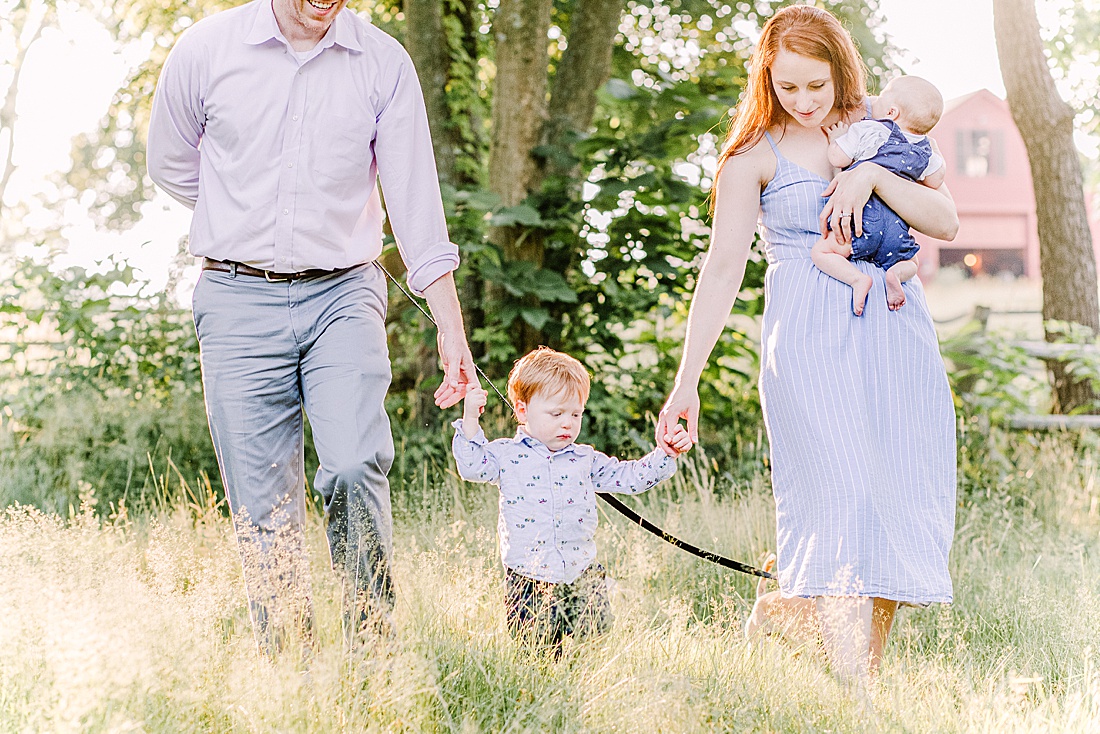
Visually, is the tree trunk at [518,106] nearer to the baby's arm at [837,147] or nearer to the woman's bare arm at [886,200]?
the baby's arm at [837,147]

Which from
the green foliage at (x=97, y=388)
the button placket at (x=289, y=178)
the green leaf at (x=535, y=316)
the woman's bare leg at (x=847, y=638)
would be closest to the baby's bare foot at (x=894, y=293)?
→ the woman's bare leg at (x=847, y=638)

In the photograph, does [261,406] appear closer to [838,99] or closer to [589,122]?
[838,99]

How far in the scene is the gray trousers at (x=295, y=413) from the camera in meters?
2.75

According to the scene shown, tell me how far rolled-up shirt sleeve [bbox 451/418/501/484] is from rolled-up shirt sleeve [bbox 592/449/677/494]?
11.8 inches

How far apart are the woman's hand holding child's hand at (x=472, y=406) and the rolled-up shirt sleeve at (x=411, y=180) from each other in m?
0.34

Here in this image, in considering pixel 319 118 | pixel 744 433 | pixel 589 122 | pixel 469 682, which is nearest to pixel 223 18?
pixel 319 118

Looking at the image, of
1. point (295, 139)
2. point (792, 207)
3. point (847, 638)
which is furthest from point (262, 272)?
point (847, 638)

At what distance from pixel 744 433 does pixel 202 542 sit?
3.49 meters

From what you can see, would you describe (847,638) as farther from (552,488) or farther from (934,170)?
(934,170)

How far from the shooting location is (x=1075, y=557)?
453 cm

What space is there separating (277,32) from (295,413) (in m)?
1.06

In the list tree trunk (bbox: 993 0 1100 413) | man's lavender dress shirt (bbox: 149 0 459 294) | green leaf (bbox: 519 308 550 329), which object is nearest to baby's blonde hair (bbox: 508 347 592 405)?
man's lavender dress shirt (bbox: 149 0 459 294)

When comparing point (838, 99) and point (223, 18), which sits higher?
point (223, 18)

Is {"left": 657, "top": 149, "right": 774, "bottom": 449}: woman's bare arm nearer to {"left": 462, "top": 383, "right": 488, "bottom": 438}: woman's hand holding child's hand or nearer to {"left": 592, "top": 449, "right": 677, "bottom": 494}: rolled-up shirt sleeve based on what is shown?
{"left": 592, "top": 449, "right": 677, "bottom": 494}: rolled-up shirt sleeve
